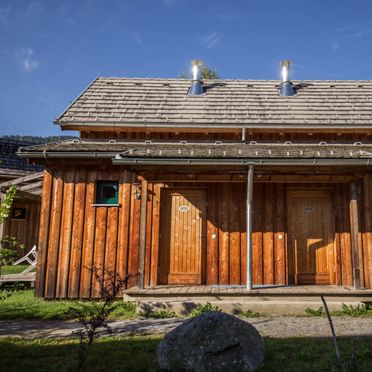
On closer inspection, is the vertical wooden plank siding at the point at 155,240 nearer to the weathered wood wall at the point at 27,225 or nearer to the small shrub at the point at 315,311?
the small shrub at the point at 315,311

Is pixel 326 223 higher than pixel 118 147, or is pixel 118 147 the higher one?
pixel 118 147

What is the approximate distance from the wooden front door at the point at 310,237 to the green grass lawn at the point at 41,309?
3.99m

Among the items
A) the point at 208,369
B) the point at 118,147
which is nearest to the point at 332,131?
the point at 118,147

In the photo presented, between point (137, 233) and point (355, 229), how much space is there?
16.2 feet

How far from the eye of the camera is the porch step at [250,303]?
7.68 metres

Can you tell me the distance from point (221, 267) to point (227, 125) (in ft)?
12.8

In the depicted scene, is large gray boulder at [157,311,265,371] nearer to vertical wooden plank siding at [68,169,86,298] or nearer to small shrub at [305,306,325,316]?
small shrub at [305,306,325,316]

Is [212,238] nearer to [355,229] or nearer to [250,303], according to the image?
[250,303]

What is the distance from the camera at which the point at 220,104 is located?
11836 mm

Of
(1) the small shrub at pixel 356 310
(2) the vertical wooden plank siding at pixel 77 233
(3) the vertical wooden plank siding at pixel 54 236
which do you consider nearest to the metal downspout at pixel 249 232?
(1) the small shrub at pixel 356 310

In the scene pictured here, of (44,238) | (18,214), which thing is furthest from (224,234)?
(18,214)

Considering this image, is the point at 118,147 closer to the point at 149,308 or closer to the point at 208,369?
the point at 149,308

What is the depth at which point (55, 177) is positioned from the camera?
31.4 feet

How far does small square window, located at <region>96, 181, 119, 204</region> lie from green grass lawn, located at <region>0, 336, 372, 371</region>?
4285 millimetres
